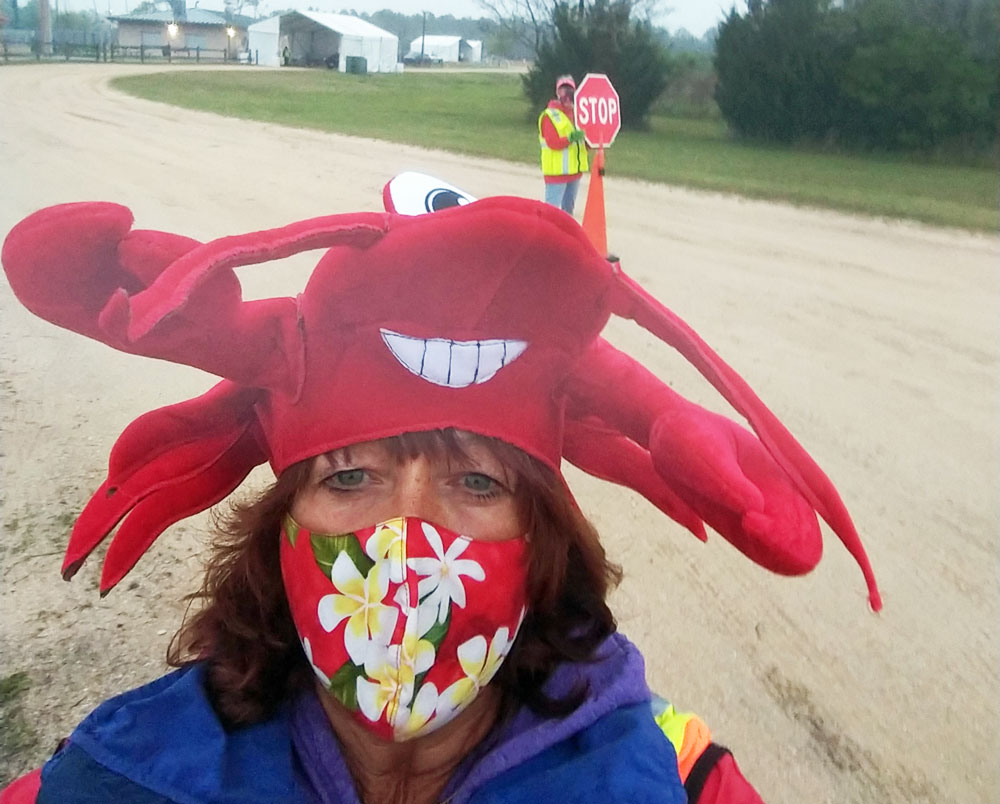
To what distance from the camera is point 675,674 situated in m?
2.36

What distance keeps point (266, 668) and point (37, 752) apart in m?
1.10

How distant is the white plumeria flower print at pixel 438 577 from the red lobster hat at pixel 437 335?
0.14m

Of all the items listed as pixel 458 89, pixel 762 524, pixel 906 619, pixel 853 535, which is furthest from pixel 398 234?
pixel 458 89

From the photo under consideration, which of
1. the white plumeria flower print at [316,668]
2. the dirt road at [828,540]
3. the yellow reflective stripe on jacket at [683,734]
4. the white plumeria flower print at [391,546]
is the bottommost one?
the dirt road at [828,540]

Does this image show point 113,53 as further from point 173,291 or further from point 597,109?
point 173,291

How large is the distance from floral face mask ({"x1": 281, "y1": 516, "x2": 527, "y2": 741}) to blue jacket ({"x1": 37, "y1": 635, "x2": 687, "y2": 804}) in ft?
0.35

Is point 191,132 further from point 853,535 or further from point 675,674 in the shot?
point 853,535

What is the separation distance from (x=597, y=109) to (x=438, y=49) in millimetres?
33220

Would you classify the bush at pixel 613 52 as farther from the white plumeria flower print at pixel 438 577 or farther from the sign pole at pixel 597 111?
the white plumeria flower print at pixel 438 577

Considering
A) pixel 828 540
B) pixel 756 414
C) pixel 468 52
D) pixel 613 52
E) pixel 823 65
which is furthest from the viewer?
pixel 468 52

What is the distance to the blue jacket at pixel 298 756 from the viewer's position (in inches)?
41.8

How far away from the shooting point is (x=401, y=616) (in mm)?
1062

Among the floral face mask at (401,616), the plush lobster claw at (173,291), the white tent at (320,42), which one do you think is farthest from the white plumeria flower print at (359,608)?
the white tent at (320,42)

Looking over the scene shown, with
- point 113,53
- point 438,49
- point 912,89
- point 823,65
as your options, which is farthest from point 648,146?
point 113,53
